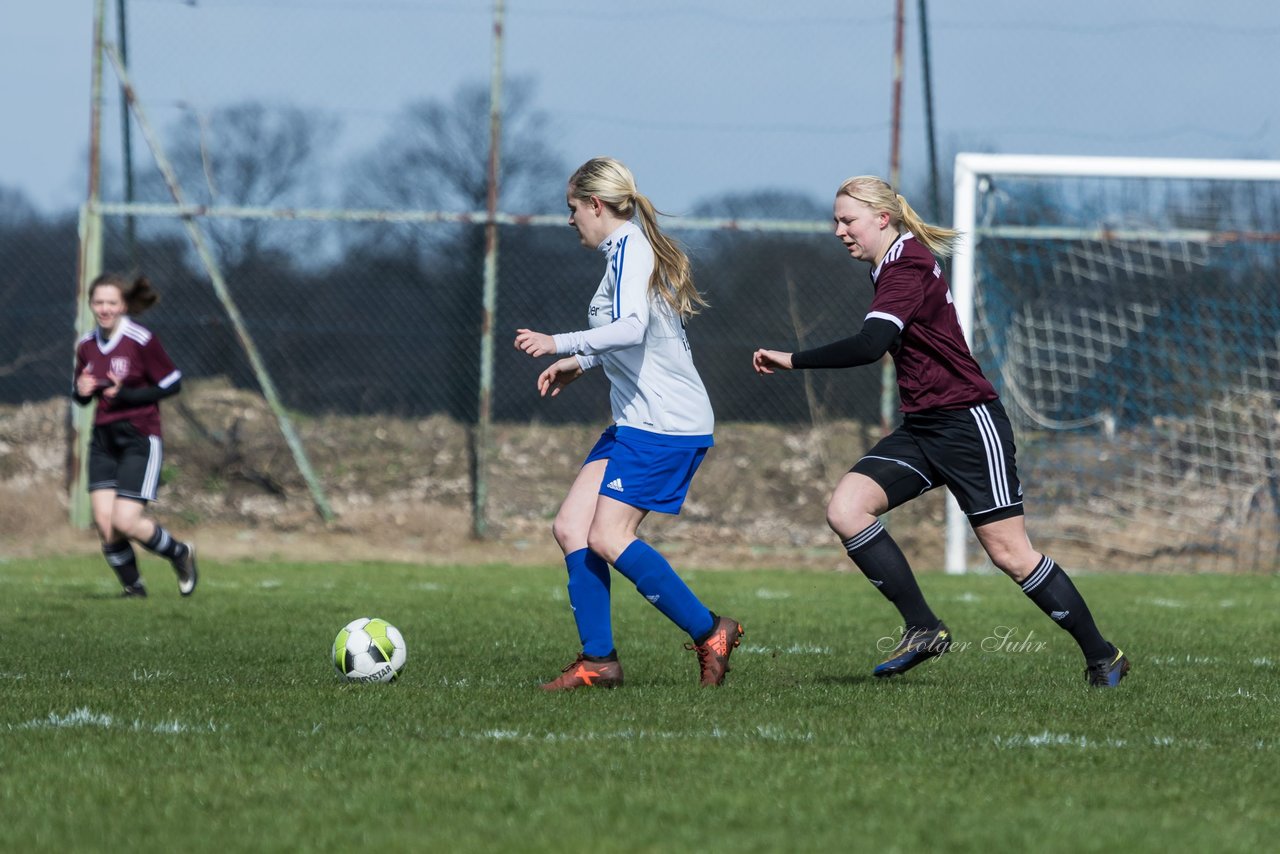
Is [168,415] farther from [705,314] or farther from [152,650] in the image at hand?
[152,650]

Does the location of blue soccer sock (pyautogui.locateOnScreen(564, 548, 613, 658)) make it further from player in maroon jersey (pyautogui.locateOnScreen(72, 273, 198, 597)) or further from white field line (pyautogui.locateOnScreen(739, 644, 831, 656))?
player in maroon jersey (pyautogui.locateOnScreen(72, 273, 198, 597))

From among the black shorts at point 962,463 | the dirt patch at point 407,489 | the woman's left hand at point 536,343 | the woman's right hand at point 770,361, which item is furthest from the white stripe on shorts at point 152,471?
the black shorts at point 962,463

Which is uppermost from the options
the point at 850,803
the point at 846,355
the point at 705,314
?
the point at 846,355

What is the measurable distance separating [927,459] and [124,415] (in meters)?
5.57

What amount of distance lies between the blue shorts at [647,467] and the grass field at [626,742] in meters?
0.67

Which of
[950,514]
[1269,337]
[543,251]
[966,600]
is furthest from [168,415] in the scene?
[1269,337]

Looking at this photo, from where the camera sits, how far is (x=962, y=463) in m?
5.39

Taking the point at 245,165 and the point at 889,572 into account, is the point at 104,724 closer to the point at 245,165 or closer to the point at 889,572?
the point at 889,572

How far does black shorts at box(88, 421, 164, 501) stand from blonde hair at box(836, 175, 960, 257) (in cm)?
524

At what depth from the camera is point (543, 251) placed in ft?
47.0

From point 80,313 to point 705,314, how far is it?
5733mm

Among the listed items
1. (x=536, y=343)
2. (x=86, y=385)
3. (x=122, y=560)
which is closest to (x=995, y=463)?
(x=536, y=343)

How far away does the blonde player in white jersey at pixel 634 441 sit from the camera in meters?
5.24

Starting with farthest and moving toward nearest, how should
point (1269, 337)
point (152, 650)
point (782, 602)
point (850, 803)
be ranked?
point (1269, 337), point (782, 602), point (152, 650), point (850, 803)
